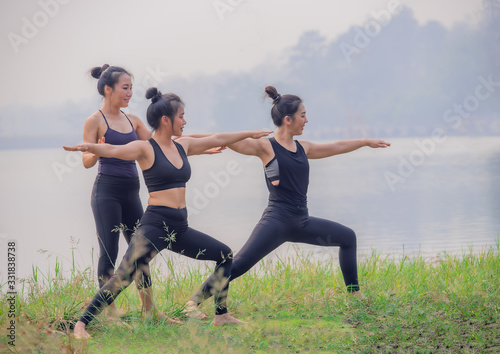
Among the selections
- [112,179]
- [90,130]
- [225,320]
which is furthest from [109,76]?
[225,320]

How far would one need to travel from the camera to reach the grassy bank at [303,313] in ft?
15.9

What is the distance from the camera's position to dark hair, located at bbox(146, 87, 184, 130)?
4969mm

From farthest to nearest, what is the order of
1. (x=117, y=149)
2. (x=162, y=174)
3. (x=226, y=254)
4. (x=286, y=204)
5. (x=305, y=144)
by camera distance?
(x=305, y=144) → (x=286, y=204) → (x=226, y=254) → (x=162, y=174) → (x=117, y=149)

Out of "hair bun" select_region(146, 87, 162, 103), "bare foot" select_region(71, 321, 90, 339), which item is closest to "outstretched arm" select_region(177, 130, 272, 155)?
"hair bun" select_region(146, 87, 162, 103)

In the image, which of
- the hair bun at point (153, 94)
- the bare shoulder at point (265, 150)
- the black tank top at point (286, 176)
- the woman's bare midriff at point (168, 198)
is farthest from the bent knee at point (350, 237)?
the hair bun at point (153, 94)

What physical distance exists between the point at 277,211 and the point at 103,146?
1.73 meters

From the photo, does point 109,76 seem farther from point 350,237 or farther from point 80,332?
point 350,237

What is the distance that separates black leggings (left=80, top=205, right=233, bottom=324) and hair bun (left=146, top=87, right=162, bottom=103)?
887 millimetres

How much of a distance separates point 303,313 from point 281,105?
6.48 feet

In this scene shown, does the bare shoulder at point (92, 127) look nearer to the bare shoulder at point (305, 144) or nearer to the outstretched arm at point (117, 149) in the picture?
the outstretched arm at point (117, 149)

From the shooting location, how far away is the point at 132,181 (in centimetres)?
539

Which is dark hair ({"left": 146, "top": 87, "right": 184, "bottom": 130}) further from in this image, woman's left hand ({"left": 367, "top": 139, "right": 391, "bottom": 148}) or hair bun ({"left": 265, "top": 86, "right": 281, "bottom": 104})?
woman's left hand ({"left": 367, "top": 139, "right": 391, "bottom": 148})

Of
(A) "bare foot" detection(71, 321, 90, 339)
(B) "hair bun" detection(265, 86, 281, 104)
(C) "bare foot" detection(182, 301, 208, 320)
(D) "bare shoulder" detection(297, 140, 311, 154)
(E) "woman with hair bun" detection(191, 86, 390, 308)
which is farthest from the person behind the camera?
(D) "bare shoulder" detection(297, 140, 311, 154)

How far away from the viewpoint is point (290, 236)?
5.64 meters
